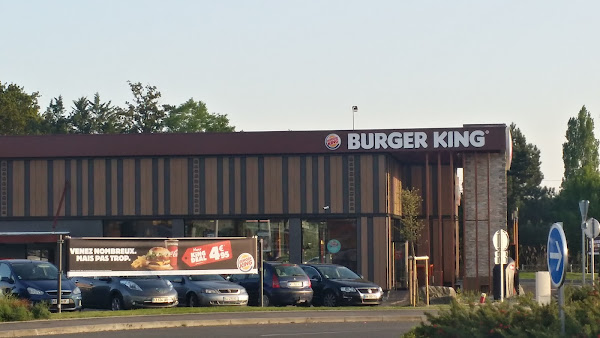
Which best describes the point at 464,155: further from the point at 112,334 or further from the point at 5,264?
the point at 112,334

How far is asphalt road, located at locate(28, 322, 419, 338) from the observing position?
21083 mm

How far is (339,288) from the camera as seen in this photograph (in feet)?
105

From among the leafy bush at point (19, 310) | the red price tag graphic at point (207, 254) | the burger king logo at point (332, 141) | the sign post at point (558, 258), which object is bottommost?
the leafy bush at point (19, 310)

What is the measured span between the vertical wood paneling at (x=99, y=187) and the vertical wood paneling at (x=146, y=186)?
5.32 ft

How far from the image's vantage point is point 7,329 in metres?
21.0

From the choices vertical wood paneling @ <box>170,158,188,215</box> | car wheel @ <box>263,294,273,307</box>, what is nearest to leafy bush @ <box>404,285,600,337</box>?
car wheel @ <box>263,294,273,307</box>

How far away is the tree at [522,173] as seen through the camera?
309 feet

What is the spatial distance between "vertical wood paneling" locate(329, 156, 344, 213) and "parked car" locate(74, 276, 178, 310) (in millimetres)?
15155

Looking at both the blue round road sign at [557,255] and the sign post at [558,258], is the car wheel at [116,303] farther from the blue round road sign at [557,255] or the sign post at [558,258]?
the blue round road sign at [557,255]

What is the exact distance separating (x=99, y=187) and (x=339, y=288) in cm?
1604

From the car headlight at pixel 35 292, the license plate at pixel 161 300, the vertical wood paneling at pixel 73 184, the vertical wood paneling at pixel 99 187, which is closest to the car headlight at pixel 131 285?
the license plate at pixel 161 300

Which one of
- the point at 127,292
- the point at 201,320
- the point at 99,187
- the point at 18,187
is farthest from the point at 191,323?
the point at 18,187

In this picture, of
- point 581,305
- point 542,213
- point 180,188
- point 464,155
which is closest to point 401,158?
point 464,155

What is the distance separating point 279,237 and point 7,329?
23746mm
